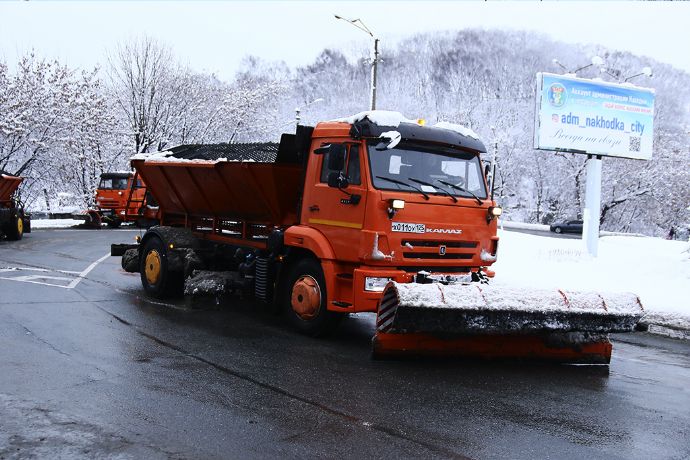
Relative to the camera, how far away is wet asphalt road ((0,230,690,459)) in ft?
16.2

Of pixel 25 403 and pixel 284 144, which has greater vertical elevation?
pixel 284 144

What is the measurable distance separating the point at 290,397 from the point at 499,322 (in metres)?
2.42

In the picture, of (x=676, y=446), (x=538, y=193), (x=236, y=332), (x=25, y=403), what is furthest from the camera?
(x=538, y=193)

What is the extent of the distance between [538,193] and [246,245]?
5901cm

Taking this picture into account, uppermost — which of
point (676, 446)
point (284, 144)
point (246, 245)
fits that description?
point (284, 144)

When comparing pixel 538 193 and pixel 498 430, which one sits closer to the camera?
pixel 498 430

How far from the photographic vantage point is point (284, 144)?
30.3 ft

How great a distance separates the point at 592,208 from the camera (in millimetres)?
21562

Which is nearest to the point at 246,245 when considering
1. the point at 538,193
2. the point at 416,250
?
the point at 416,250

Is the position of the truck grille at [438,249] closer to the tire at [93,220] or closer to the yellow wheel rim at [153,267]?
the yellow wheel rim at [153,267]

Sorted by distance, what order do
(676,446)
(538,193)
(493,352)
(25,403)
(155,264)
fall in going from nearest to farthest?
(676,446) < (25,403) < (493,352) < (155,264) < (538,193)

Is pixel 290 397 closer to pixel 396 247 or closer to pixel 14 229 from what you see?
pixel 396 247

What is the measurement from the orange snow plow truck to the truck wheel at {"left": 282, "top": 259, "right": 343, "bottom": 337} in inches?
0.7

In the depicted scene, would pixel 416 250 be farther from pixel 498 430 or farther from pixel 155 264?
pixel 155 264
